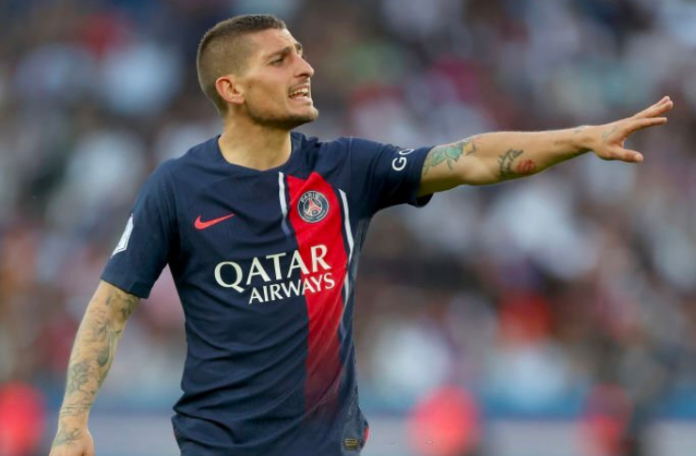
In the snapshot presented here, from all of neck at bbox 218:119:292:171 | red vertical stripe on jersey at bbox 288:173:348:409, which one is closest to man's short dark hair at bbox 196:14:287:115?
neck at bbox 218:119:292:171

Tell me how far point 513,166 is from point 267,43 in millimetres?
1038

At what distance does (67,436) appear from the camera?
5.02m

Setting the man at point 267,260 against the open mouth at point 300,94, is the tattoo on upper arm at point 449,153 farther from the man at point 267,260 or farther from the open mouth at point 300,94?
the open mouth at point 300,94

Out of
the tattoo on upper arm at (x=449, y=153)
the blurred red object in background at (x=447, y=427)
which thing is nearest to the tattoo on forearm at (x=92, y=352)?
the tattoo on upper arm at (x=449, y=153)

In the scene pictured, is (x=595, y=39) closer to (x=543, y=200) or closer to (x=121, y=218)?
(x=543, y=200)

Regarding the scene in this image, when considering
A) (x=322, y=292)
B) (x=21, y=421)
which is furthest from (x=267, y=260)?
(x=21, y=421)

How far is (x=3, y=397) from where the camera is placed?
10.9 metres

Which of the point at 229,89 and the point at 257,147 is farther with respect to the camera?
the point at 229,89

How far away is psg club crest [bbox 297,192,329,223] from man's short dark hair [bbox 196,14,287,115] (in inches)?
20.0

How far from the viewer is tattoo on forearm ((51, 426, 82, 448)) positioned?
5.02m

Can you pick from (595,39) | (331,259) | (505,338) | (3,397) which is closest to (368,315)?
(505,338)

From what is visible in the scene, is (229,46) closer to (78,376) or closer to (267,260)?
(267,260)

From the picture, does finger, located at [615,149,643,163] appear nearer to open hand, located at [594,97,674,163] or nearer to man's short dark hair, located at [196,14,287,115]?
open hand, located at [594,97,674,163]

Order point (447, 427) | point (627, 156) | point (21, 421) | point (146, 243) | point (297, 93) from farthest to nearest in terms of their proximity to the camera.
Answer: point (21, 421)
point (447, 427)
point (297, 93)
point (146, 243)
point (627, 156)
